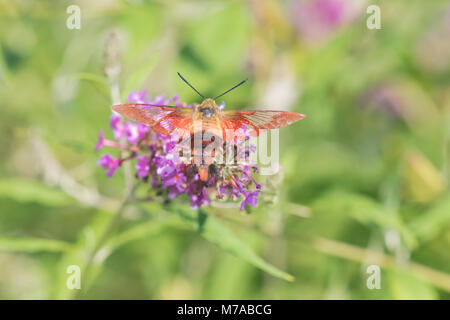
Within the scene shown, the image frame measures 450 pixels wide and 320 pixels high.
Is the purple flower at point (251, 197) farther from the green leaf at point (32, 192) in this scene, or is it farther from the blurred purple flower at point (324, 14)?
the blurred purple flower at point (324, 14)

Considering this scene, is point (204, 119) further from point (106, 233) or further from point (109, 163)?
point (106, 233)

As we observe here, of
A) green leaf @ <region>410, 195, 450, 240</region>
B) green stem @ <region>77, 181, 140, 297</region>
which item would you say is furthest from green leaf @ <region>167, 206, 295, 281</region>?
green leaf @ <region>410, 195, 450, 240</region>

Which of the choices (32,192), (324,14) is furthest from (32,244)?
(324,14)

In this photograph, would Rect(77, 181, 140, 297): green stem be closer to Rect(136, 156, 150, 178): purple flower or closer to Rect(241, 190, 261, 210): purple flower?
Rect(136, 156, 150, 178): purple flower

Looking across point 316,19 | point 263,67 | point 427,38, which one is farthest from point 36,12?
point 427,38

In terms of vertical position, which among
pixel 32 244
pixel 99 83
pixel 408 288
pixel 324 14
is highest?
pixel 324 14

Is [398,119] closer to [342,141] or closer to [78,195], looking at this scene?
[342,141]

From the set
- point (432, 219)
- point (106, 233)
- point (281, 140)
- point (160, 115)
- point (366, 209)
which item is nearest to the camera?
point (160, 115)

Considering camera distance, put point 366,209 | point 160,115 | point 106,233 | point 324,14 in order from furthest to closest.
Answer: point 324,14, point 366,209, point 106,233, point 160,115
